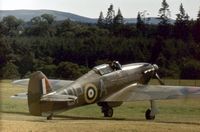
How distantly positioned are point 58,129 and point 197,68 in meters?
25.0

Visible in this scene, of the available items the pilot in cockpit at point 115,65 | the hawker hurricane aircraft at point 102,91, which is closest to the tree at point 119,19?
the hawker hurricane aircraft at point 102,91

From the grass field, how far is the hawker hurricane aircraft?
0.56 m

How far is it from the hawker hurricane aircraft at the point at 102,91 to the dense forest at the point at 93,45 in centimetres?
611

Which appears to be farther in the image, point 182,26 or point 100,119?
point 182,26

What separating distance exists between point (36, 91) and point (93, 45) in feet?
54.0

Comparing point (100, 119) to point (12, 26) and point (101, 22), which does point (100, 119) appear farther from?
point (101, 22)

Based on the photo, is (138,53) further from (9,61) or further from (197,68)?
(9,61)

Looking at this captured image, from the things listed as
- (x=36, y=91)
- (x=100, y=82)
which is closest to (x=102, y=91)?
(x=100, y=82)

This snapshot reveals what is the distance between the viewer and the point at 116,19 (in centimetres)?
4188

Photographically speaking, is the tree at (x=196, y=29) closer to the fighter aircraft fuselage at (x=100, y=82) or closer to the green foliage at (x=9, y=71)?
the green foliage at (x=9, y=71)

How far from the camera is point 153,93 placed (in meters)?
22.0

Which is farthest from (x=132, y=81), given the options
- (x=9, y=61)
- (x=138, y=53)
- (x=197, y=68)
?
(x=197, y=68)

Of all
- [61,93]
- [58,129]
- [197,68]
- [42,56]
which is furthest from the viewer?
[197,68]

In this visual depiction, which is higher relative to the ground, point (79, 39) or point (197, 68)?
point (79, 39)
